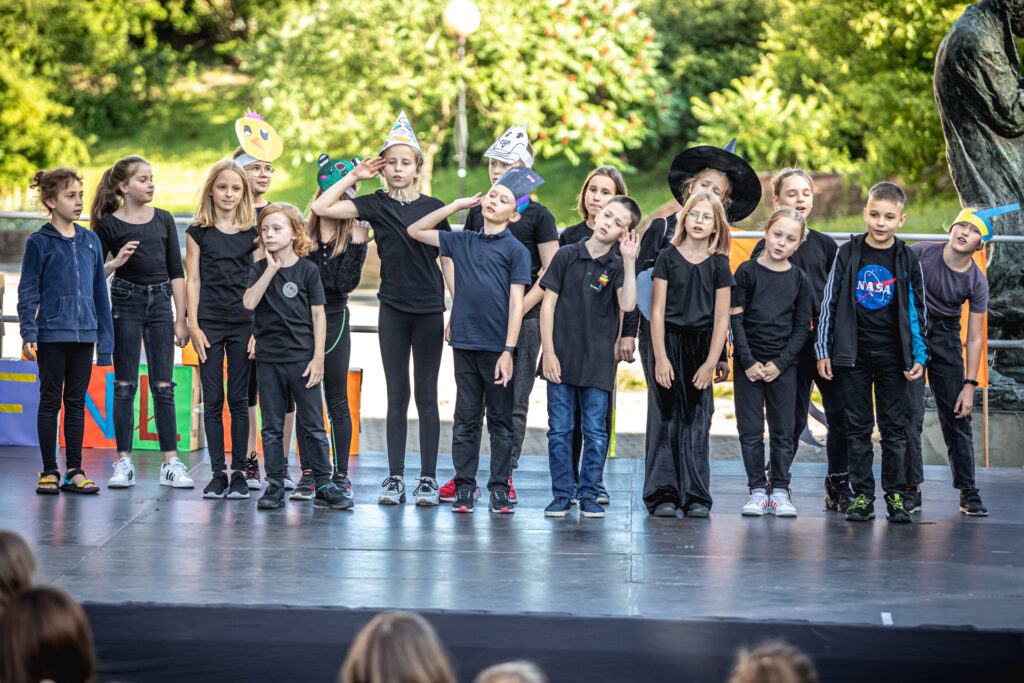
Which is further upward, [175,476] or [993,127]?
[993,127]

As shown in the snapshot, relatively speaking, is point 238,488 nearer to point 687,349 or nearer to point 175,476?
point 175,476

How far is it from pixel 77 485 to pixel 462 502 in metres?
1.89

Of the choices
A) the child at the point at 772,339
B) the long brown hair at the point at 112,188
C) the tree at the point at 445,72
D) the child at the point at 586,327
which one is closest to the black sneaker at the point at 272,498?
the child at the point at 586,327

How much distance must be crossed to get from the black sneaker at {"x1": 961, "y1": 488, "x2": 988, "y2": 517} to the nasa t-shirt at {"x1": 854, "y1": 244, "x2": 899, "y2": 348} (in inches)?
34.8

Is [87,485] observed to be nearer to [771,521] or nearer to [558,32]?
[771,521]

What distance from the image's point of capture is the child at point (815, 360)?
592 centimetres

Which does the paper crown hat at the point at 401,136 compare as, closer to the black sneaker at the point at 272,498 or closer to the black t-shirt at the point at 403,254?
the black t-shirt at the point at 403,254

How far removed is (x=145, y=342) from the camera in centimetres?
622

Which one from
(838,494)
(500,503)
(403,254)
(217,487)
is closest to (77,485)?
(217,487)

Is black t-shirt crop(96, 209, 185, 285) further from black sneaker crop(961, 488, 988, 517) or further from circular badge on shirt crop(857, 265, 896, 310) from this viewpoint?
black sneaker crop(961, 488, 988, 517)

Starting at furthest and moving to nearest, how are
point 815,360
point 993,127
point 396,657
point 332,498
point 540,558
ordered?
1. point 993,127
2. point 815,360
3. point 332,498
4. point 540,558
5. point 396,657

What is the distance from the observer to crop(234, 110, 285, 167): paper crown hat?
651cm

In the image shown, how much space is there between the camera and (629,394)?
14.1 m

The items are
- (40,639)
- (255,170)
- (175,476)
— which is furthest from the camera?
(255,170)
